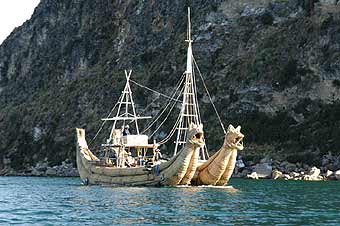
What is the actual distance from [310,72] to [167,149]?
28.3 meters

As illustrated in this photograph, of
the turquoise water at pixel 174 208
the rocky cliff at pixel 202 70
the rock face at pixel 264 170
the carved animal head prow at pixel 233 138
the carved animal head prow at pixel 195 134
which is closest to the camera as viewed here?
the turquoise water at pixel 174 208

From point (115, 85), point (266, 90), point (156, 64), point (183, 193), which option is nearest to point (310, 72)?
point (266, 90)

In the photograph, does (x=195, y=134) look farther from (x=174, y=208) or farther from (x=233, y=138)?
(x=174, y=208)

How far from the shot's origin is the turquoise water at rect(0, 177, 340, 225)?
Result: 40.0 metres

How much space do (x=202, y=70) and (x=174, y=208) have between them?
314 feet

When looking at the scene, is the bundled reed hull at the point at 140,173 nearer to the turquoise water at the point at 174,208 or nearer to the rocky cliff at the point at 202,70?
the turquoise water at the point at 174,208

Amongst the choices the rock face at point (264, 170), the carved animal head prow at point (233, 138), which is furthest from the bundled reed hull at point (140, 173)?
the rock face at point (264, 170)

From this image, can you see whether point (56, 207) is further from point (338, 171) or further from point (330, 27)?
point (330, 27)

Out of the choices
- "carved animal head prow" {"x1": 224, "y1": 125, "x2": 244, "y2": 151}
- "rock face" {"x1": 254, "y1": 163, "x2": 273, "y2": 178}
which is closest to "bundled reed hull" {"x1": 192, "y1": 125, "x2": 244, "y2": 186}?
"carved animal head prow" {"x1": 224, "y1": 125, "x2": 244, "y2": 151}

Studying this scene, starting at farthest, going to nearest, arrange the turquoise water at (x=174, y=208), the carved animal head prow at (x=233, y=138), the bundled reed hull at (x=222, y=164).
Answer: the bundled reed hull at (x=222, y=164)
the carved animal head prow at (x=233, y=138)
the turquoise water at (x=174, y=208)

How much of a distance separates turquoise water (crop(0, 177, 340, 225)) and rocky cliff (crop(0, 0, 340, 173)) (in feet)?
175

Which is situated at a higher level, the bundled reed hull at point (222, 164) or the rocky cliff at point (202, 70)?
the rocky cliff at point (202, 70)

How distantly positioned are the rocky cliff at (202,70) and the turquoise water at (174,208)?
53457 millimetres

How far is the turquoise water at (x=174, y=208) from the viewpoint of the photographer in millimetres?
40031
